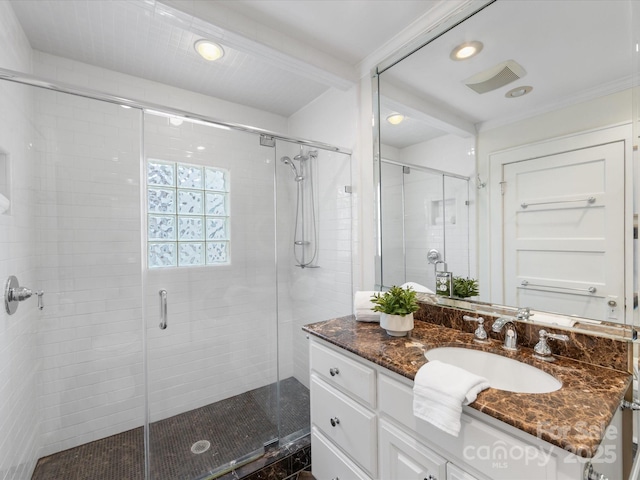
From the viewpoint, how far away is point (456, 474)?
34.6 inches

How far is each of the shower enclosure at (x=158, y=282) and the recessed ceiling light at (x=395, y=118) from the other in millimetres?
445

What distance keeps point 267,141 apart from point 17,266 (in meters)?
1.55

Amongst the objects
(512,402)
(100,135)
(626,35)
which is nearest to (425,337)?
(512,402)

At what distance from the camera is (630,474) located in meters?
0.97

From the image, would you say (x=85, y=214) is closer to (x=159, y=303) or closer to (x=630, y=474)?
(x=159, y=303)

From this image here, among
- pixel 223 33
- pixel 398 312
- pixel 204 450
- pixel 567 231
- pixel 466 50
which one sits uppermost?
pixel 223 33

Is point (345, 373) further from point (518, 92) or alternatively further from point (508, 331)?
point (518, 92)

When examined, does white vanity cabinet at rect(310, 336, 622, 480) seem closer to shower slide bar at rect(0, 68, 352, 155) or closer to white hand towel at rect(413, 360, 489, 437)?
white hand towel at rect(413, 360, 489, 437)

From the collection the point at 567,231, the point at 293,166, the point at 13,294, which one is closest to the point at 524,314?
the point at 567,231

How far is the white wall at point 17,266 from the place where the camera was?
132 centimetres

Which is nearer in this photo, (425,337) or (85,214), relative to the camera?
(425,337)

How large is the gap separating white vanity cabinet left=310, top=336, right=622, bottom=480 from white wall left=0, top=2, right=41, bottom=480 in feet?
4.70

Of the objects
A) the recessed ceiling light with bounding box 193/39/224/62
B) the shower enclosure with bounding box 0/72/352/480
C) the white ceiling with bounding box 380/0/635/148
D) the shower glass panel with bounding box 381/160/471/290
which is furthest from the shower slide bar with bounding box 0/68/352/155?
the white ceiling with bounding box 380/0/635/148

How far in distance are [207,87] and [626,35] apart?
249 centimetres
